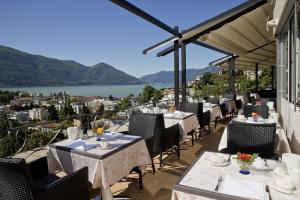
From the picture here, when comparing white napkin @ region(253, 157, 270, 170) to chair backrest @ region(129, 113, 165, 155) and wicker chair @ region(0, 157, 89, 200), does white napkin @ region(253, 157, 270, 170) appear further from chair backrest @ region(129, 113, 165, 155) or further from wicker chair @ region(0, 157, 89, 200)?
chair backrest @ region(129, 113, 165, 155)

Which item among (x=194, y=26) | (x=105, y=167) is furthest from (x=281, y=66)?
(x=105, y=167)

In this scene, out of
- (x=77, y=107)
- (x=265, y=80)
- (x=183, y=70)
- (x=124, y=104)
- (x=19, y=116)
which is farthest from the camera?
(x=265, y=80)

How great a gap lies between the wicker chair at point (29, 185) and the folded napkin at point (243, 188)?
4.14 ft

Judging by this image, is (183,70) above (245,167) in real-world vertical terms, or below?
above

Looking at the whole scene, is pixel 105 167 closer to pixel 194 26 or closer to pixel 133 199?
pixel 133 199

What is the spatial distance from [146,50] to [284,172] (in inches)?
216

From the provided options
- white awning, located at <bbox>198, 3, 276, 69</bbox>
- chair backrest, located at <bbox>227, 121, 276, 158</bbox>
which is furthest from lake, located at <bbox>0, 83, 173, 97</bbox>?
chair backrest, located at <bbox>227, 121, 276, 158</bbox>

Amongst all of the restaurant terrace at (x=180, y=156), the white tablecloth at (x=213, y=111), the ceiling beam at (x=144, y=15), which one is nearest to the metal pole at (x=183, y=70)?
the restaurant terrace at (x=180, y=156)

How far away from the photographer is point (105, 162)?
237 centimetres

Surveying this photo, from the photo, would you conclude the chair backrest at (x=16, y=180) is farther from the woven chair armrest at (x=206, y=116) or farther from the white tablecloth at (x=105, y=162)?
the woven chair armrest at (x=206, y=116)

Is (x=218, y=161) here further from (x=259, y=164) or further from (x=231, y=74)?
(x=231, y=74)

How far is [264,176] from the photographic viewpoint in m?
1.63

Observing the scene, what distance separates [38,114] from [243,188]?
3.96 metres

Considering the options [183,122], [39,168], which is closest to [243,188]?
[39,168]
